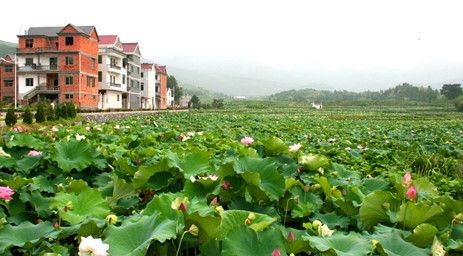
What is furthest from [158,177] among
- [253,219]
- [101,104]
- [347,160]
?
[101,104]

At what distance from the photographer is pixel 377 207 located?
1725 mm

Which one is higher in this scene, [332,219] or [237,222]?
[237,222]

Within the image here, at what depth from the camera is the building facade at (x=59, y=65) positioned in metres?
30.8

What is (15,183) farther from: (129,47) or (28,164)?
(129,47)

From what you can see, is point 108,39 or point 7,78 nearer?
point 108,39

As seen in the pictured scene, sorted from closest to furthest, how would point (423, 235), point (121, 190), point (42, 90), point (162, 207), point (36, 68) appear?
1. point (423, 235)
2. point (162, 207)
3. point (121, 190)
4. point (42, 90)
5. point (36, 68)

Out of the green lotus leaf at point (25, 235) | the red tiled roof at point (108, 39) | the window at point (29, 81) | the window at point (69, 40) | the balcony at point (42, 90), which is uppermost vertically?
the red tiled roof at point (108, 39)

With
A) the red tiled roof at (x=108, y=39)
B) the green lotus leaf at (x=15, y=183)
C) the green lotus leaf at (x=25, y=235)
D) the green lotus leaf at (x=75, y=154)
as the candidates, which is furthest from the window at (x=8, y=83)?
the green lotus leaf at (x=25, y=235)

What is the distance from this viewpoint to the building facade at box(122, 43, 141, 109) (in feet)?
137

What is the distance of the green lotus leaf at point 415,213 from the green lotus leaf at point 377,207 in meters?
0.07

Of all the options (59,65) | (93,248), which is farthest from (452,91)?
(93,248)

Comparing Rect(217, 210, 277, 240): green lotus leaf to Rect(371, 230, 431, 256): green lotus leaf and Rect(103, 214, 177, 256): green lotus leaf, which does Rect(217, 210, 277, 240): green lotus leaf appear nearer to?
Rect(103, 214, 177, 256): green lotus leaf

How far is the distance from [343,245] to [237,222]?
388mm

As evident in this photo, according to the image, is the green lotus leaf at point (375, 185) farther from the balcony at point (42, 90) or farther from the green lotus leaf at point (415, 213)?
the balcony at point (42, 90)
